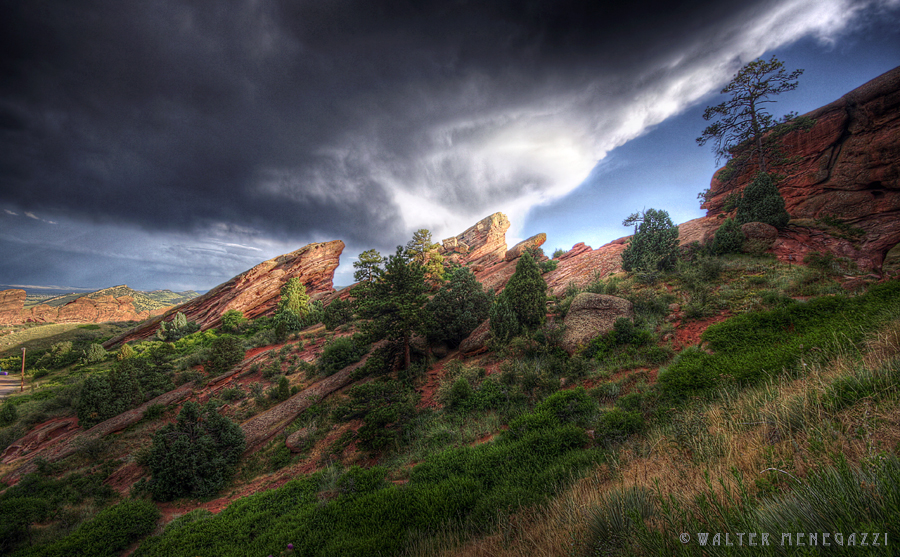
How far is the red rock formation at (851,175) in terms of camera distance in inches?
433

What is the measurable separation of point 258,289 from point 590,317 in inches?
1358

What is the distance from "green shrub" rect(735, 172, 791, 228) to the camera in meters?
12.7

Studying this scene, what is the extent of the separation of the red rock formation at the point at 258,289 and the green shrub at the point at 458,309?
25.0m

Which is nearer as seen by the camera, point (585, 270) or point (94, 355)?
point (585, 270)

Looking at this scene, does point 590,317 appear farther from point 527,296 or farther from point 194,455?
point 194,455

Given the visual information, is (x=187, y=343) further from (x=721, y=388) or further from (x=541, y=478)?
(x=721, y=388)

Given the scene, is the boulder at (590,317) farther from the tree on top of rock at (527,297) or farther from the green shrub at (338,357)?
the green shrub at (338,357)

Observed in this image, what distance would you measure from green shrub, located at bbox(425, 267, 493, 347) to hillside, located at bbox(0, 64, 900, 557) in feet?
0.41

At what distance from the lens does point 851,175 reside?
43.1 ft

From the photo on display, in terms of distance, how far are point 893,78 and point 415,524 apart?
86.5 ft

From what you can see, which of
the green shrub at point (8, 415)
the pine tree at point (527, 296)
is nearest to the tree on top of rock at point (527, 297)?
the pine tree at point (527, 296)

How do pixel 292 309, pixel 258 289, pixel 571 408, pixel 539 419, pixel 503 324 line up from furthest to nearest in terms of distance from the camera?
pixel 258 289 → pixel 292 309 → pixel 503 324 → pixel 571 408 → pixel 539 419

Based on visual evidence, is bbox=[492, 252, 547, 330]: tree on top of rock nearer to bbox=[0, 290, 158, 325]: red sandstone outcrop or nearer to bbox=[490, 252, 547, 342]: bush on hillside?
bbox=[490, 252, 547, 342]: bush on hillside

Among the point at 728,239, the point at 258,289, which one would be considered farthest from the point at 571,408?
the point at 258,289
